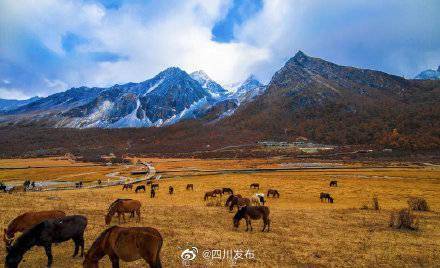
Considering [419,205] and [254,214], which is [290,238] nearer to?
[254,214]

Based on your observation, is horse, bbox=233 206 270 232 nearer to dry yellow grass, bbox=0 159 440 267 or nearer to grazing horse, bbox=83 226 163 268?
dry yellow grass, bbox=0 159 440 267

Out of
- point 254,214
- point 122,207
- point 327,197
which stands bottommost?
point 327,197

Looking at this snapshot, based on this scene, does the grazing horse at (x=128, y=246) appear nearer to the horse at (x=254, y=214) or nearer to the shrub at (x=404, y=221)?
the horse at (x=254, y=214)

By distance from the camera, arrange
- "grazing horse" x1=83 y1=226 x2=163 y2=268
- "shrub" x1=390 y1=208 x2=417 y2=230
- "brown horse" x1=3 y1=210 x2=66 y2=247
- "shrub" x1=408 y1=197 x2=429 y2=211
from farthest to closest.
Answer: "shrub" x1=408 y1=197 x2=429 y2=211, "shrub" x1=390 y1=208 x2=417 y2=230, "brown horse" x1=3 y1=210 x2=66 y2=247, "grazing horse" x1=83 y1=226 x2=163 y2=268

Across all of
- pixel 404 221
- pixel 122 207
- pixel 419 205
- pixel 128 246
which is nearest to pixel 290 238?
pixel 404 221

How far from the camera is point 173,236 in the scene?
17.1 m

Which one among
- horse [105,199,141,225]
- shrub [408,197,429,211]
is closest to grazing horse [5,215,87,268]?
horse [105,199,141,225]

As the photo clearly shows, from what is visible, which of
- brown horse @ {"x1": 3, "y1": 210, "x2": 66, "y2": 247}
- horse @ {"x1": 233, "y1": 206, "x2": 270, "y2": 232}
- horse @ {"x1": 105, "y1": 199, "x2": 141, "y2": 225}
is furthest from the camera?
horse @ {"x1": 105, "y1": 199, "x2": 141, "y2": 225}

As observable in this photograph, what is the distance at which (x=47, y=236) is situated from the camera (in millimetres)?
12430

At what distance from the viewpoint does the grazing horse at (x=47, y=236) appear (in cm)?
1120

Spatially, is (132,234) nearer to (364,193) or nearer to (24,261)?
(24,261)

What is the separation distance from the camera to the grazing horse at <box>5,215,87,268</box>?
11.2 metres

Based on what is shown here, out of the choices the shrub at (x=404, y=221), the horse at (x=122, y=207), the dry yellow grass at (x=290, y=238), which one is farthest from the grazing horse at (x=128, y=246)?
the shrub at (x=404, y=221)

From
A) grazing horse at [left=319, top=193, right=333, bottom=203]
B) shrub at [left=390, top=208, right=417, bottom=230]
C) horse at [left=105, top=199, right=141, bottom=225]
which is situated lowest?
grazing horse at [left=319, top=193, right=333, bottom=203]
